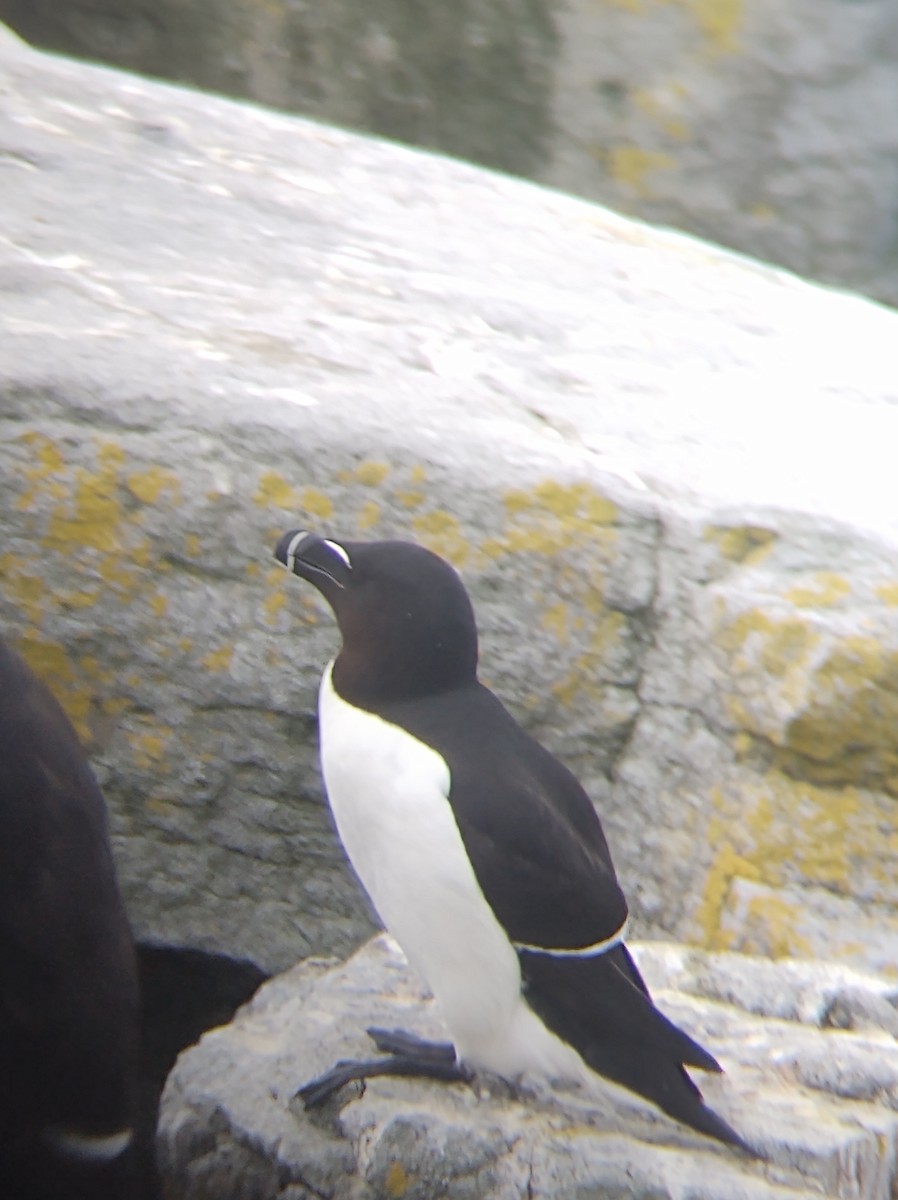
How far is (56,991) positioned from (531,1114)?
1.92 ft

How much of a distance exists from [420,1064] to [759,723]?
80cm

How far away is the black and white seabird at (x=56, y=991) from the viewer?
1.82 m

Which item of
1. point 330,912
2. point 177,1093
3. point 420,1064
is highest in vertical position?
point 420,1064

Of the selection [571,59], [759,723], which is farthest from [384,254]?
[571,59]

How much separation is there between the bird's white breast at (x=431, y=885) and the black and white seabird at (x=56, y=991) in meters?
0.32

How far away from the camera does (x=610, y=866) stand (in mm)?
1929

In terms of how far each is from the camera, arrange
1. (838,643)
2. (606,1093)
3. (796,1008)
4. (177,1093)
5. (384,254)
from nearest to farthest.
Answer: (606,1093), (177,1093), (796,1008), (838,643), (384,254)

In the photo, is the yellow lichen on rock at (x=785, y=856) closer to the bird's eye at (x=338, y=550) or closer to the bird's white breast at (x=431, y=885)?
the bird's white breast at (x=431, y=885)

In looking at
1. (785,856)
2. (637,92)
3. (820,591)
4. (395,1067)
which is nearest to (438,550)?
(820,591)

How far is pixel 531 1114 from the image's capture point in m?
1.89

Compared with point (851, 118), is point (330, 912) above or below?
below

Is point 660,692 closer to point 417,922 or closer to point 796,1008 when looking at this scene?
point 796,1008

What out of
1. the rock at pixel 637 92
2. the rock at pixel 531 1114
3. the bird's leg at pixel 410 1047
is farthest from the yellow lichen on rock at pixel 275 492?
the rock at pixel 637 92

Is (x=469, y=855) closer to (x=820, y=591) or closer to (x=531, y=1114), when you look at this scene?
(x=531, y=1114)
